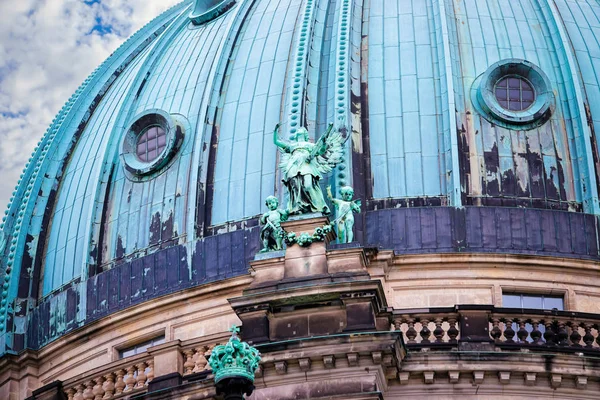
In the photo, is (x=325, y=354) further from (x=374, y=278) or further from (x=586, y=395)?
(x=586, y=395)

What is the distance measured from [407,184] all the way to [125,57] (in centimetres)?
901

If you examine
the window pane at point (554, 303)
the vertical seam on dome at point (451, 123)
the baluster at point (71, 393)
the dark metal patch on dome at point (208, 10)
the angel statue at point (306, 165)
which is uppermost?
the dark metal patch on dome at point (208, 10)

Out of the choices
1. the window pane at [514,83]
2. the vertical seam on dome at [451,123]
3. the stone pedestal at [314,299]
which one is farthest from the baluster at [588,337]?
the window pane at [514,83]

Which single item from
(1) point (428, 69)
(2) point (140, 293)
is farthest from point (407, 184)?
(2) point (140, 293)

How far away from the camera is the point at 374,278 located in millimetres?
30016

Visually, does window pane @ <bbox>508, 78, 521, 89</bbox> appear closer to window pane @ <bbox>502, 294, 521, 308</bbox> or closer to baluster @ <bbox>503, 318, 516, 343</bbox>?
window pane @ <bbox>502, 294, 521, 308</bbox>

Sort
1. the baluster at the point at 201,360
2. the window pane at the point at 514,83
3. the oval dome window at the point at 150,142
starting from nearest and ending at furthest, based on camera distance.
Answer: the baluster at the point at 201,360 → the window pane at the point at 514,83 → the oval dome window at the point at 150,142

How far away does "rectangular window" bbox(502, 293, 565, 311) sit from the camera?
104ft

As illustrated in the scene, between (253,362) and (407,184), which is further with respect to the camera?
(407,184)

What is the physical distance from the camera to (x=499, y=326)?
30062 millimetres

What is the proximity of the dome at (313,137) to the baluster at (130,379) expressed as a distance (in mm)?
1989

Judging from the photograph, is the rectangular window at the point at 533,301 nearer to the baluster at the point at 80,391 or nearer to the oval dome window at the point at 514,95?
the oval dome window at the point at 514,95

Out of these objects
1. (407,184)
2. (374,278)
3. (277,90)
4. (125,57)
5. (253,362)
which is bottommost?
(253,362)

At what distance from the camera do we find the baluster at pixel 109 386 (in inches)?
1234
